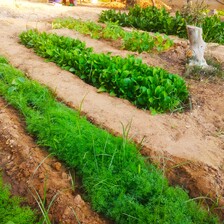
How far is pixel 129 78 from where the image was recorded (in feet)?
13.9

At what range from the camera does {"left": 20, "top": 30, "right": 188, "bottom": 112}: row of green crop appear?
4090 millimetres

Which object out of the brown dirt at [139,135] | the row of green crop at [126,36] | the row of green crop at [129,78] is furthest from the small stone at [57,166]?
the row of green crop at [126,36]

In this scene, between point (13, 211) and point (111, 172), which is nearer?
point (13, 211)

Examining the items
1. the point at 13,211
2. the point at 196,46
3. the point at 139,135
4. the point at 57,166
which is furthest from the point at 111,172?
the point at 196,46

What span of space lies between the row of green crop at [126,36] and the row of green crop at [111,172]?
2.91 meters

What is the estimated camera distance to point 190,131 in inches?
146

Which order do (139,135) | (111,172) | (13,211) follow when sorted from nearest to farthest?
(13,211) → (111,172) → (139,135)

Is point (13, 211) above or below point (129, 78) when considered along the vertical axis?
below

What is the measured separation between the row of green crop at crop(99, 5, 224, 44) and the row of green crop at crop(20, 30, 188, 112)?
137 inches

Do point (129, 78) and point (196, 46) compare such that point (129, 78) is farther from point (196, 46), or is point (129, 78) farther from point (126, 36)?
point (126, 36)

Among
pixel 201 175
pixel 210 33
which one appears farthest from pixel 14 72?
pixel 210 33

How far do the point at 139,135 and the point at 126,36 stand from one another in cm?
346

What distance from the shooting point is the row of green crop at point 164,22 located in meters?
8.02

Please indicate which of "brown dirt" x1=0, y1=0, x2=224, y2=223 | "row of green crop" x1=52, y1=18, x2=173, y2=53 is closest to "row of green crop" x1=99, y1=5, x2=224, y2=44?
"row of green crop" x1=52, y1=18, x2=173, y2=53
